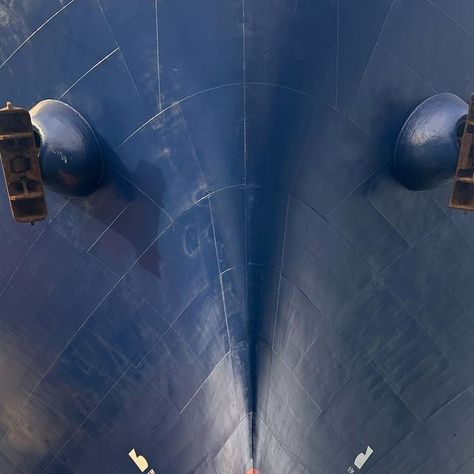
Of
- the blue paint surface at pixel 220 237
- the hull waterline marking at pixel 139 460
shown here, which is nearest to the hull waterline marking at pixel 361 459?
the blue paint surface at pixel 220 237

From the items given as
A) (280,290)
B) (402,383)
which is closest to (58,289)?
(280,290)

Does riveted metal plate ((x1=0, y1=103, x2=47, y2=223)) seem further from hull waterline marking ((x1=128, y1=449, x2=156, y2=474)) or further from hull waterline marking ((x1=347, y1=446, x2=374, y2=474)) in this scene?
hull waterline marking ((x1=347, y1=446, x2=374, y2=474))

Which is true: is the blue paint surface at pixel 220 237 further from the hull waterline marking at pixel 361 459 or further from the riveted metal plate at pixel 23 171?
the riveted metal plate at pixel 23 171

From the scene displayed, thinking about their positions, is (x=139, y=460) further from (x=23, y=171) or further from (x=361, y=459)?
(x=23, y=171)

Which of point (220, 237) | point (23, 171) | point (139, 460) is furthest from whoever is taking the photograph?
point (139, 460)

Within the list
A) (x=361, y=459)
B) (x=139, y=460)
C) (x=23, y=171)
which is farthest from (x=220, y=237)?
(x=361, y=459)

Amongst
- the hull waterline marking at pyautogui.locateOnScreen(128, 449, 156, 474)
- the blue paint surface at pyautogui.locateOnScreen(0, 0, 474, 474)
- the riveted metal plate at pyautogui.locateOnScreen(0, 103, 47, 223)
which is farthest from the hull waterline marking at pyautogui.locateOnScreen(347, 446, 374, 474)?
the riveted metal plate at pyautogui.locateOnScreen(0, 103, 47, 223)

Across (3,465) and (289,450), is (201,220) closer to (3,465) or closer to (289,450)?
(289,450)
